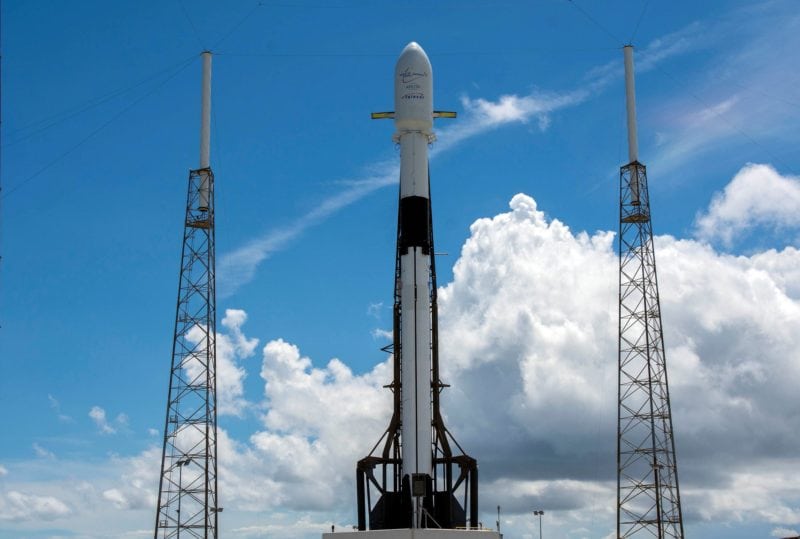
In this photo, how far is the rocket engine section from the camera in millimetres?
61438

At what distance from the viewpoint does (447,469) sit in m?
62.6

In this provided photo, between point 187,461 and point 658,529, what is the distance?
24.2 meters

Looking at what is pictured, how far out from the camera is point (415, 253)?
63469 millimetres

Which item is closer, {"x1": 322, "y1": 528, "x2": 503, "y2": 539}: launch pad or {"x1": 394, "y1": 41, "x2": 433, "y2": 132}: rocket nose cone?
{"x1": 322, "y1": 528, "x2": 503, "y2": 539}: launch pad

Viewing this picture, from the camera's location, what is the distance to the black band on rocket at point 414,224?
63.6 meters

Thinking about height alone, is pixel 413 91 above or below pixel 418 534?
above

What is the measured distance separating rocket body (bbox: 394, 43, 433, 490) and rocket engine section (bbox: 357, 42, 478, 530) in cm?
5

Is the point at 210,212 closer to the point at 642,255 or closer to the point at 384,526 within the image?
the point at 384,526

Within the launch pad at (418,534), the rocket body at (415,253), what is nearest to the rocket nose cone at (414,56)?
the rocket body at (415,253)
